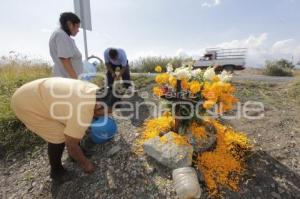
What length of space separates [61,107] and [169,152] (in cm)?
113

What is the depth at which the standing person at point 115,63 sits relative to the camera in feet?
16.0

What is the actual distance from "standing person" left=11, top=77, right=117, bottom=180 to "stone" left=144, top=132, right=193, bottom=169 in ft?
2.33

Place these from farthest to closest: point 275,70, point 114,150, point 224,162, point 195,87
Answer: point 275,70 < point 114,150 < point 224,162 < point 195,87

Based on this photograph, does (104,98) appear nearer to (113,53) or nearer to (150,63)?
(113,53)

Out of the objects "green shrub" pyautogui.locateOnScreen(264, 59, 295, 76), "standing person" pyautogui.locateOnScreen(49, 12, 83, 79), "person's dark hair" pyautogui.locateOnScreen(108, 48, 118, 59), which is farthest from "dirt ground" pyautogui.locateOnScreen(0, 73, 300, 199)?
"green shrub" pyautogui.locateOnScreen(264, 59, 295, 76)

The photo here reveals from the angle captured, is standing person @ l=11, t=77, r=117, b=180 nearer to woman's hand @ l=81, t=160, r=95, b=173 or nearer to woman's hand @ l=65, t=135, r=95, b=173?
woman's hand @ l=65, t=135, r=95, b=173

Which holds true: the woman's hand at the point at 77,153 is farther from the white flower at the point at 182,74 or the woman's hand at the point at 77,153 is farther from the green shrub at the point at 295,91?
the green shrub at the point at 295,91

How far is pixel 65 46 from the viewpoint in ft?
9.43

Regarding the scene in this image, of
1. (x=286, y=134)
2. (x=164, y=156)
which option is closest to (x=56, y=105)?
(x=164, y=156)

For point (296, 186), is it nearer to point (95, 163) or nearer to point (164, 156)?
point (164, 156)

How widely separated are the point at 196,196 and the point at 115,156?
1061 mm

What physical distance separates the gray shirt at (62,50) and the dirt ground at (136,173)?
101 centimetres

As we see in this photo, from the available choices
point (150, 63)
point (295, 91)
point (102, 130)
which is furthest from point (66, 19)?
point (150, 63)

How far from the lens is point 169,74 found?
113 inches
